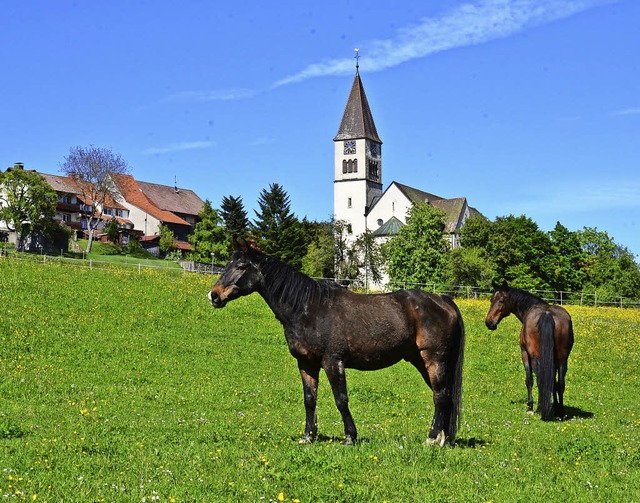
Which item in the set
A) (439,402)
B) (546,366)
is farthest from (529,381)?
(439,402)

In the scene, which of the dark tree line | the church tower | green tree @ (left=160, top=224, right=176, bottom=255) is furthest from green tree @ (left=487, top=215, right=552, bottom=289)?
green tree @ (left=160, top=224, right=176, bottom=255)

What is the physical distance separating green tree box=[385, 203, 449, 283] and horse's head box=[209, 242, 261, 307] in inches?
3038

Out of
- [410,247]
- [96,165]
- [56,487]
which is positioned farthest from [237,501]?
[96,165]

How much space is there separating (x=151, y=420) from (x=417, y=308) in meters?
5.63

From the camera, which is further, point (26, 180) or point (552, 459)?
point (26, 180)

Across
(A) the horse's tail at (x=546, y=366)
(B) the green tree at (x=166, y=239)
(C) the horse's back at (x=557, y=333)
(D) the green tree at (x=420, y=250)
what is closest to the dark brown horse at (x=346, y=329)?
(A) the horse's tail at (x=546, y=366)

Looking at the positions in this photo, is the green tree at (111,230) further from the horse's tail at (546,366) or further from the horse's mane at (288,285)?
the horse's mane at (288,285)

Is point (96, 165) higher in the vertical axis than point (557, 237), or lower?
higher

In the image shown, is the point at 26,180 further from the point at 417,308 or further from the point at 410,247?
the point at 417,308

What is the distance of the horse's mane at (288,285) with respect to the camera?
10.4 m

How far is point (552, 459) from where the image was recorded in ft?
31.6

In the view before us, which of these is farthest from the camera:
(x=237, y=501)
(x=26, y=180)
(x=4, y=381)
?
(x=26, y=180)

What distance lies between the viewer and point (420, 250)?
88375 mm

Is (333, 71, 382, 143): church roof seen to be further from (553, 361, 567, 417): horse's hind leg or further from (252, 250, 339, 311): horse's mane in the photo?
(252, 250, 339, 311): horse's mane
